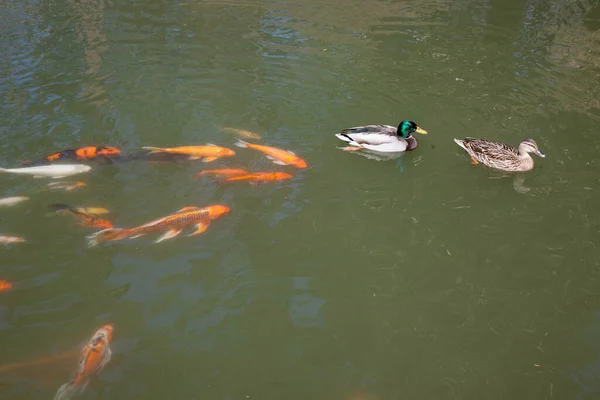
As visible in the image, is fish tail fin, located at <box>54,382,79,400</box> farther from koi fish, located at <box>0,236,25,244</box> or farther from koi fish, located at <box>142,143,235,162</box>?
koi fish, located at <box>142,143,235,162</box>

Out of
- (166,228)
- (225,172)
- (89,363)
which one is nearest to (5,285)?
(89,363)

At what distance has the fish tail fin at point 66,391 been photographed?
4.61 meters

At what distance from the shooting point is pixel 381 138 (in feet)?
27.9

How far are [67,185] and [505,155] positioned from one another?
6.19m

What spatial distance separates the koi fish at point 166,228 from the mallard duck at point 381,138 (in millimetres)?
2947

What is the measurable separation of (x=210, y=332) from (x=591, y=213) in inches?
203

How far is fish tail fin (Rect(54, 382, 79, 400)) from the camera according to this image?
461cm

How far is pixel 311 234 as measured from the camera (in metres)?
6.70

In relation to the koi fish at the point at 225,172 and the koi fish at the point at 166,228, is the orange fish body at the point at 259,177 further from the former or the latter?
the koi fish at the point at 166,228

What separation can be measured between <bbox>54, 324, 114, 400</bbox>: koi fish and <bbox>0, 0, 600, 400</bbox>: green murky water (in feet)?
0.36

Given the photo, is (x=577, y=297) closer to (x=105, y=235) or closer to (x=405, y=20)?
(x=105, y=235)

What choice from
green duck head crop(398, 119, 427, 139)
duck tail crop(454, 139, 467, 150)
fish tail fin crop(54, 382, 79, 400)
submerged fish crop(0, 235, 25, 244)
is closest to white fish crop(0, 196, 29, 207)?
submerged fish crop(0, 235, 25, 244)

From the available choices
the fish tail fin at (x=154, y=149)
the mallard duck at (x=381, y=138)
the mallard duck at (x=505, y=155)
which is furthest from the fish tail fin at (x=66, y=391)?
the mallard duck at (x=505, y=155)

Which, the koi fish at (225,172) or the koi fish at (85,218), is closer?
the koi fish at (85,218)
